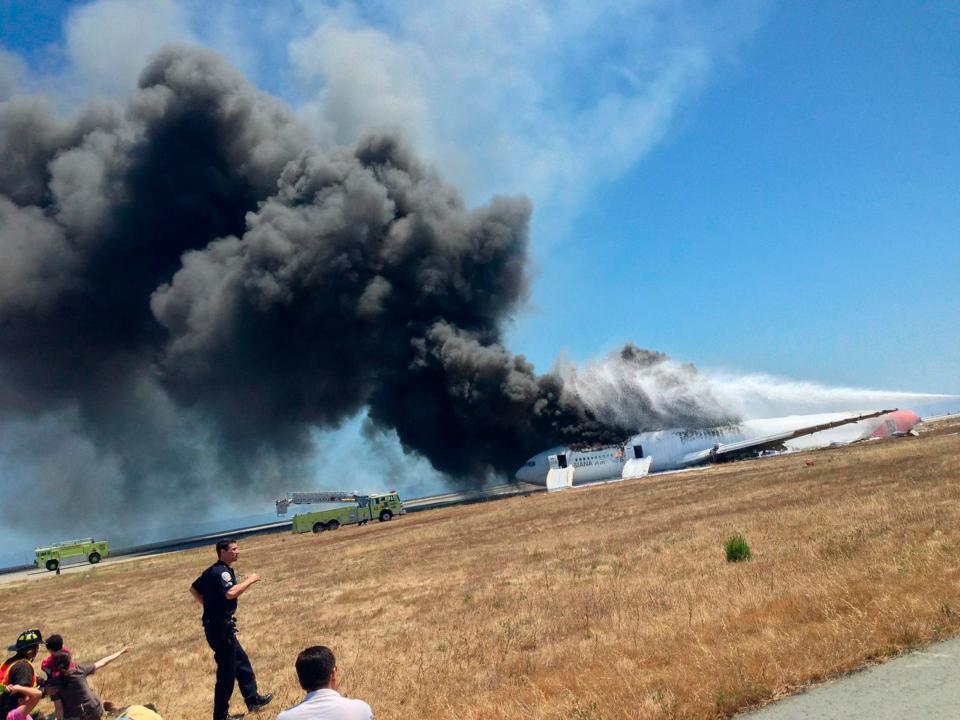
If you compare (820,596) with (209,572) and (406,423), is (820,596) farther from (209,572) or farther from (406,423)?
(406,423)

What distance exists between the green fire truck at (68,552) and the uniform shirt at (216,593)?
47822 mm

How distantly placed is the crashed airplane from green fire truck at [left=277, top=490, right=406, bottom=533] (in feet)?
35.9

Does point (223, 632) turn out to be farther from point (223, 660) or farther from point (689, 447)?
point (689, 447)

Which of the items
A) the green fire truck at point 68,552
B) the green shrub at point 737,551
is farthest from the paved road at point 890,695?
the green fire truck at point 68,552

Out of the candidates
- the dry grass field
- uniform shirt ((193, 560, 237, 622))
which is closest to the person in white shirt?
the dry grass field

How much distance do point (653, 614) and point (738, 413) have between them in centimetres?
4572

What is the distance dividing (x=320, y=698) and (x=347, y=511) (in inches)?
1682

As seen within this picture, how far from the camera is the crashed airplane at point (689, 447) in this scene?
48188mm

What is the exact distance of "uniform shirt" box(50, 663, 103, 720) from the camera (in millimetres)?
6684

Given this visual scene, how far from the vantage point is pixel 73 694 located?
6.73m

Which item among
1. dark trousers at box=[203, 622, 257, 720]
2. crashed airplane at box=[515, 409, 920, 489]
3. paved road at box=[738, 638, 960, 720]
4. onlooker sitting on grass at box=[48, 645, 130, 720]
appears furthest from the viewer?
crashed airplane at box=[515, 409, 920, 489]

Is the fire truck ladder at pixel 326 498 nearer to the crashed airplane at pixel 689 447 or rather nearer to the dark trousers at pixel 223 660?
the crashed airplane at pixel 689 447

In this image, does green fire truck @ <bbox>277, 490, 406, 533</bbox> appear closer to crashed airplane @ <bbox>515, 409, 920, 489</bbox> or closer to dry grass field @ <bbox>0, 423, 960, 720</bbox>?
crashed airplane @ <bbox>515, 409, 920, 489</bbox>

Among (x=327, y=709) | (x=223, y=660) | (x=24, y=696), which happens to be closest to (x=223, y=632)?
(x=223, y=660)
